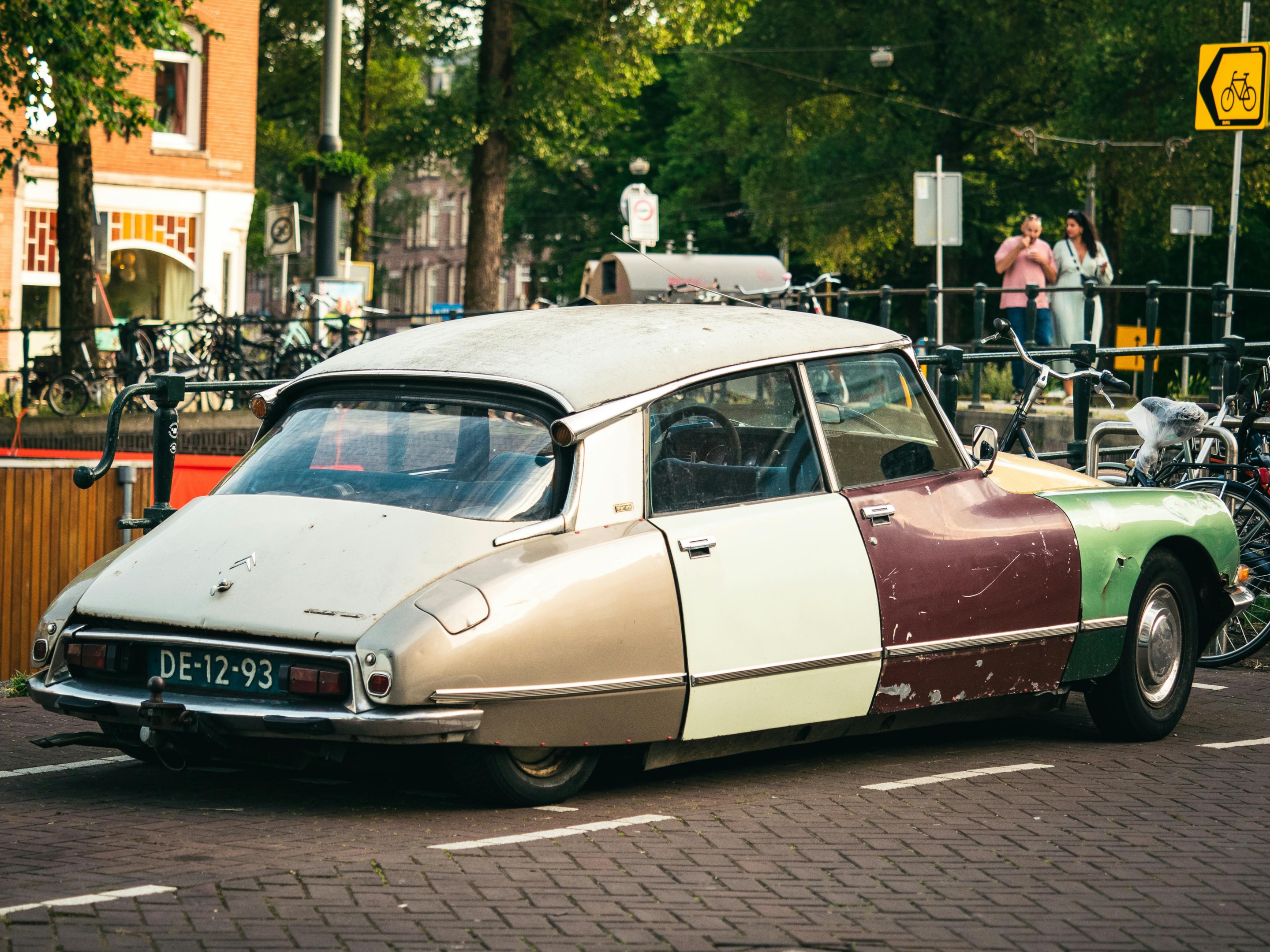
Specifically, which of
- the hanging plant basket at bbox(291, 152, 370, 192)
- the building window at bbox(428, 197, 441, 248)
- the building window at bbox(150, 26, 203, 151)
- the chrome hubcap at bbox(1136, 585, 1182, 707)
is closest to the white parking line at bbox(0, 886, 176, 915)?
the chrome hubcap at bbox(1136, 585, 1182, 707)

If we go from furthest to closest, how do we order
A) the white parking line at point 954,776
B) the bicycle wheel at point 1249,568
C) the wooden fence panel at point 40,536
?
the wooden fence panel at point 40,536 → the bicycle wheel at point 1249,568 → the white parking line at point 954,776

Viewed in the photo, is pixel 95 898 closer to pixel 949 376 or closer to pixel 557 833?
pixel 557 833

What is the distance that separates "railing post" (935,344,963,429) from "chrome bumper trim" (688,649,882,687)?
3729 mm

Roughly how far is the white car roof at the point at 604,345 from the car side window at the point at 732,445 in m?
0.09

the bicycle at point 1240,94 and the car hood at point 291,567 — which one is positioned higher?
the bicycle at point 1240,94

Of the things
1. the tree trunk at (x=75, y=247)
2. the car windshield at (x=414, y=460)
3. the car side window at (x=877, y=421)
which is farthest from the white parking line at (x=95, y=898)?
the tree trunk at (x=75, y=247)

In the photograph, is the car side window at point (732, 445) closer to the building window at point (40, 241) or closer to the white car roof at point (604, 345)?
the white car roof at point (604, 345)

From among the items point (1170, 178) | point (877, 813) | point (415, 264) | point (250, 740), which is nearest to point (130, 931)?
point (250, 740)

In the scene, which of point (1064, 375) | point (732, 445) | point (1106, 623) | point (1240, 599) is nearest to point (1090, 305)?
point (1064, 375)

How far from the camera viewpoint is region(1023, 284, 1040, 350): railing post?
56.7 ft

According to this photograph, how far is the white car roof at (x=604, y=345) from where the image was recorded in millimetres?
5723

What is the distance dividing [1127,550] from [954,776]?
3.97 ft

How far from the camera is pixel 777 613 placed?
5746 millimetres

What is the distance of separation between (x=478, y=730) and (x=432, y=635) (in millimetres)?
338
